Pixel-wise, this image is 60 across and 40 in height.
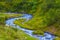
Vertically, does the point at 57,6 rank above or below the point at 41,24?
above

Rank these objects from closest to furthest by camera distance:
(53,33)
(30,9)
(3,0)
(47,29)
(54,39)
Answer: (54,39) → (53,33) → (47,29) → (30,9) → (3,0)

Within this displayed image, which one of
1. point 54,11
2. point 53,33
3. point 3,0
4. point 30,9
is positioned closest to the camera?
point 53,33

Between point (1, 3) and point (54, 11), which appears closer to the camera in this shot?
point (54, 11)

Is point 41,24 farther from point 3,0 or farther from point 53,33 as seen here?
point 3,0

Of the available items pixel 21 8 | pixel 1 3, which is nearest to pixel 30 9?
pixel 21 8

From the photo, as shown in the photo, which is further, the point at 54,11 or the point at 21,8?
the point at 21,8

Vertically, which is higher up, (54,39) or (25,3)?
(25,3)

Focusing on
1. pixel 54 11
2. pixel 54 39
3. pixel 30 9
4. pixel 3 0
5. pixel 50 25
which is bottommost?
pixel 54 39

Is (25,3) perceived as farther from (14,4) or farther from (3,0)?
(3,0)

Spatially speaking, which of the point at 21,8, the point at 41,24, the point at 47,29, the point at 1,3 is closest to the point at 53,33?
the point at 47,29
